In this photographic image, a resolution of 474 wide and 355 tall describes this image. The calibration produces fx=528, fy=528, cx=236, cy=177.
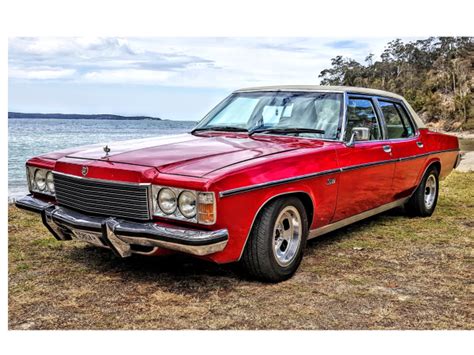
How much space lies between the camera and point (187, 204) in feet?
10.9

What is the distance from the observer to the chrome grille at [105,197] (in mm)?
3434

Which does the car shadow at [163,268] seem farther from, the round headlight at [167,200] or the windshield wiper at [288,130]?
the windshield wiper at [288,130]

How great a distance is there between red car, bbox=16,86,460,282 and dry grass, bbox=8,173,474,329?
0.96 ft

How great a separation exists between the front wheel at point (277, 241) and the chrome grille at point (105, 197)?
0.76 meters

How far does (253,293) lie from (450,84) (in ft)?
130

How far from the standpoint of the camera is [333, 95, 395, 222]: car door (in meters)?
4.47

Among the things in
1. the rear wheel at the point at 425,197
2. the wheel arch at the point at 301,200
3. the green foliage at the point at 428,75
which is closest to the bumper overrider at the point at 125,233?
the wheel arch at the point at 301,200

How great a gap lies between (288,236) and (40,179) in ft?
6.81

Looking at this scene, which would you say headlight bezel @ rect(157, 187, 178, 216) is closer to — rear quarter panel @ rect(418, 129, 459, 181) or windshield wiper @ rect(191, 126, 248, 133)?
windshield wiper @ rect(191, 126, 248, 133)

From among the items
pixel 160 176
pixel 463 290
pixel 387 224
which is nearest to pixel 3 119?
pixel 160 176

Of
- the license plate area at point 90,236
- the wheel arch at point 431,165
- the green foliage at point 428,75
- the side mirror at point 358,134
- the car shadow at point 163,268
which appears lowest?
the car shadow at point 163,268

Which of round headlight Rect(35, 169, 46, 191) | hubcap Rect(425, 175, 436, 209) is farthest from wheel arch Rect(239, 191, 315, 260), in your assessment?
hubcap Rect(425, 175, 436, 209)

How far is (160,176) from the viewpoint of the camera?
11.1 ft

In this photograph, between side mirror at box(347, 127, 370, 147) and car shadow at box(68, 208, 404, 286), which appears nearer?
car shadow at box(68, 208, 404, 286)
